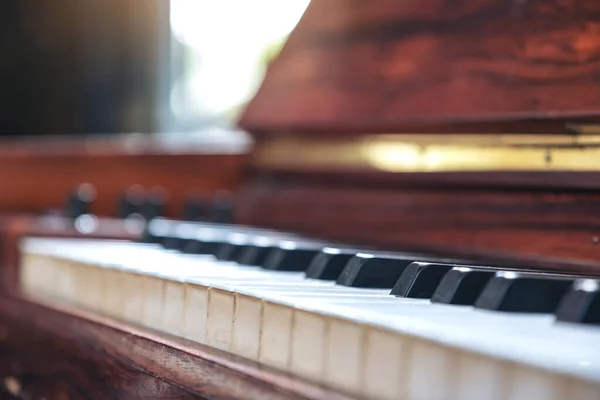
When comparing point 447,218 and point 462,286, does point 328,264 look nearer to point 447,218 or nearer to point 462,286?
point 462,286

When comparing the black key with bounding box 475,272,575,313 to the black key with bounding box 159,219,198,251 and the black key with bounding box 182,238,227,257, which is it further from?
the black key with bounding box 159,219,198,251

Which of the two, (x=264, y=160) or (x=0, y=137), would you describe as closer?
(x=264, y=160)

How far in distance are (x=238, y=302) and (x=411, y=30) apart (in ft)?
2.57

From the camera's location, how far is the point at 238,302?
97cm

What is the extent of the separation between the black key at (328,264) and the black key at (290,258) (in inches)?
2.8

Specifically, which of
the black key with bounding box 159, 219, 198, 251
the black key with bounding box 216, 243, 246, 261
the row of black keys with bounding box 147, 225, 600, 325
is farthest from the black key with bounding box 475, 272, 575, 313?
the black key with bounding box 159, 219, 198, 251

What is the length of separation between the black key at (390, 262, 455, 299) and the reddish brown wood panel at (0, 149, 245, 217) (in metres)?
1.50

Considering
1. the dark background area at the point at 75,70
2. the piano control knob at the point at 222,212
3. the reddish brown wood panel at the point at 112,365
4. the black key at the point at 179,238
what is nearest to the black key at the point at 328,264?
the reddish brown wood panel at the point at 112,365

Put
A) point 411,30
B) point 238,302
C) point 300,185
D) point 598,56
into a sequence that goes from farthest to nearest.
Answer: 1. point 300,185
2. point 411,30
3. point 598,56
4. point 238,302

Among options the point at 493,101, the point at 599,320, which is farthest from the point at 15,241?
the point at 599,320

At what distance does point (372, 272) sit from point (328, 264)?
8cm

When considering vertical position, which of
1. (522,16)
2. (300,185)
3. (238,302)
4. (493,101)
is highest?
(522,16)

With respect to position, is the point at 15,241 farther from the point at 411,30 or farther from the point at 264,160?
the point at 411,30

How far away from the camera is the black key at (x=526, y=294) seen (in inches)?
30.2
